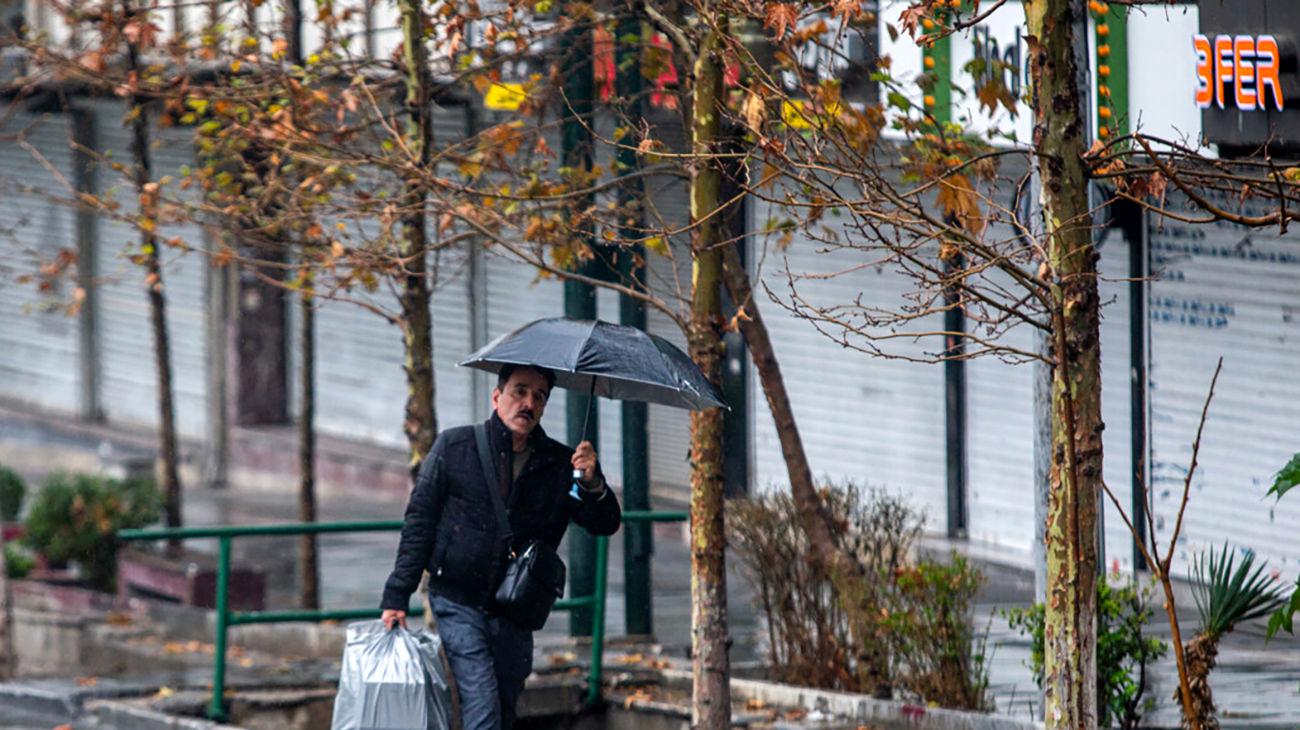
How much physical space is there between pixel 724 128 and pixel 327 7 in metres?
2.26

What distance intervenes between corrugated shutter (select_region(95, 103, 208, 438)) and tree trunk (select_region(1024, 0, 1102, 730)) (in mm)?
17516

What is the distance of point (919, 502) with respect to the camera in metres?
15.4

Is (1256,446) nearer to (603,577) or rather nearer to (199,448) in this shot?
(603,577)

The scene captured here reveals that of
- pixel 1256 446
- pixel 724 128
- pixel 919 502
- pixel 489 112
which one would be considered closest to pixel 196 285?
pixel 489 112

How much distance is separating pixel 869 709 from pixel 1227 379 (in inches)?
205

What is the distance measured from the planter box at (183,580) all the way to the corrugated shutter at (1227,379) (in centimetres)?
611

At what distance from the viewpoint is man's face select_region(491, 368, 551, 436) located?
722 centimetres

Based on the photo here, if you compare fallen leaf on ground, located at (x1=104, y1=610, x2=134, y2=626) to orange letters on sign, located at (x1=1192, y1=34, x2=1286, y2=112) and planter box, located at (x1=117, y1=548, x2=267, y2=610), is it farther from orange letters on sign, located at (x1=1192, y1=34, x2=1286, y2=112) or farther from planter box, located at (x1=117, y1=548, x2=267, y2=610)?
orange letters on sign, located at (x1=1192, y1=34, x2=1286, y2=112)

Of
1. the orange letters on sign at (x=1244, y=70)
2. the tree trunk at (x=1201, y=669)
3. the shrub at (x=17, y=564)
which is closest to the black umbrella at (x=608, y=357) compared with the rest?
the tree trunk at (x=1201, y=669)

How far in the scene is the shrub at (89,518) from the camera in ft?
46.9

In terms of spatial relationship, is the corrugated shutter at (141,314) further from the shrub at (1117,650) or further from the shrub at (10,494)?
the shrub at (1117,650)

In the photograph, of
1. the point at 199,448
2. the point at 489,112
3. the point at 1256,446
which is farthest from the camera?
the point at 199,448

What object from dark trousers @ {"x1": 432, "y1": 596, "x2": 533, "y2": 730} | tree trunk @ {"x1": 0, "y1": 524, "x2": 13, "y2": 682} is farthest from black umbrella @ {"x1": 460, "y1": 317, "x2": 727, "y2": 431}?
tree trunk @ {"x1": 0, "y1": 524, "x2": 13, "y2": 682}

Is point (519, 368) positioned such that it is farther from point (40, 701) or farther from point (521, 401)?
point (40, 701)
